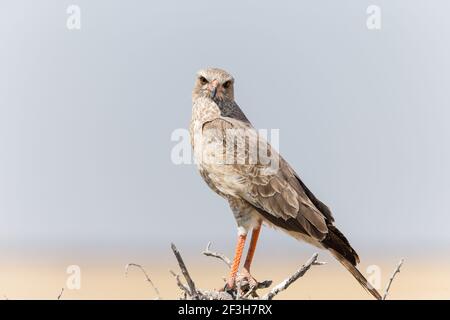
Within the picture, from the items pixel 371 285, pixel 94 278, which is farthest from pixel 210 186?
pixel 94 278

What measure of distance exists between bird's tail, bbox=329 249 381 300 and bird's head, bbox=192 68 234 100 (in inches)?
87.2

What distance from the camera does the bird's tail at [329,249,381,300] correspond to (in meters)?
7.38

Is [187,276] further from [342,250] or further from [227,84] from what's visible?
[227,84]

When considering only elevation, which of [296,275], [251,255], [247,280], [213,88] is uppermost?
[213,88]

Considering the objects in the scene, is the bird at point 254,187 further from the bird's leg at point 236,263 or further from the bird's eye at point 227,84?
the bird's eye at point 227,84

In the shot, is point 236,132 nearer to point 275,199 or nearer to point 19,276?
point 275,199

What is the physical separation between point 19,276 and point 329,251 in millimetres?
27517

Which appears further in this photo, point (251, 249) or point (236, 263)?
point (251, 249)

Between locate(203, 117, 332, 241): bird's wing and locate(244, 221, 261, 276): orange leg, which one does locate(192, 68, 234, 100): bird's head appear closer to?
locate(203, 117, 332, 241): bird's wing

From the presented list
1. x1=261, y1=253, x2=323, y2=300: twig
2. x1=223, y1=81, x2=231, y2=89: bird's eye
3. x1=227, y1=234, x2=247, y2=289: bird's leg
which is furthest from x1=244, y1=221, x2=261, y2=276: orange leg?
x1=223, y1=81, x2=231, y2=89: bird's eye

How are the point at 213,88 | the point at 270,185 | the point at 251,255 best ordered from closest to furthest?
the point at 251,255 → the point at 270,185 → the point at 213,88

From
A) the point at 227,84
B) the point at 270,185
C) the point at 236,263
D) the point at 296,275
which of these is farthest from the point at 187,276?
the point at 227,84

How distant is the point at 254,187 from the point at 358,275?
143cm

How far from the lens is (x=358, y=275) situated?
24.9 feet
